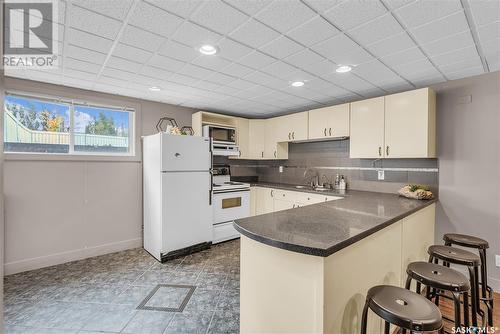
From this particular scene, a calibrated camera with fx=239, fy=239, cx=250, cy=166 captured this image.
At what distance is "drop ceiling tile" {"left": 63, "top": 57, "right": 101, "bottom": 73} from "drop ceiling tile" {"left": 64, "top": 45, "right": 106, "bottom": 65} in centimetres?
10

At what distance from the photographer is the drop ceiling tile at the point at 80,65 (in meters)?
2.30

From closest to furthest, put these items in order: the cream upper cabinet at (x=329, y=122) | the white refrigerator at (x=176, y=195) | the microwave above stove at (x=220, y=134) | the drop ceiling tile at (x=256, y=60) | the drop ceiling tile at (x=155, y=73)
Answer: the drop ceiling tile at (x=256, y=60) → the drop ceiling tile at (x=155, y=73) → the white refrigerator at (x=176, y=195) → the cream upper cabinet at (x=329, y=122) → the microwave above stove at (x=220, y=134)

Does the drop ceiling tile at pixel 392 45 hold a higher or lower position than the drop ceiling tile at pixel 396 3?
lower

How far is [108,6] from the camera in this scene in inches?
59.3

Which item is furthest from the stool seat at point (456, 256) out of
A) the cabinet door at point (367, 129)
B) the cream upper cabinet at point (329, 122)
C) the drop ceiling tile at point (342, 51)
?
the cream upper cabinet at point (329, 122)

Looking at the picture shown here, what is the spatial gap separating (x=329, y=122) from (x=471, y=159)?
5.51ft

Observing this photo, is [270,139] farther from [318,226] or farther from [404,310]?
[404,310]

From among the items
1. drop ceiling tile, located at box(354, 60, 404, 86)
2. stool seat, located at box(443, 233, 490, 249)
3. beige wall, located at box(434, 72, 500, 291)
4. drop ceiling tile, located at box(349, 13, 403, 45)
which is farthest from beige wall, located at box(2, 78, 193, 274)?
beige wall, located at box(434, 72, 500, 291)

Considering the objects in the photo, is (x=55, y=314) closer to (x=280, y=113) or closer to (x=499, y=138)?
(x=280, y=113)

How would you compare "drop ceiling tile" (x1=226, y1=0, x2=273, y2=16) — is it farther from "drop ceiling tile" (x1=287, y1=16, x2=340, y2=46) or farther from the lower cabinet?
the lower cabinet

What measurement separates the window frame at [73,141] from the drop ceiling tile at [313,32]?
9.09ft

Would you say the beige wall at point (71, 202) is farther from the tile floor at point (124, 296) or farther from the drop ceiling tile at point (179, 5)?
the drop ceiling tile at point (179, 5)

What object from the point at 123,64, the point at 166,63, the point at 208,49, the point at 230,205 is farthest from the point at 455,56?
the point at 230,205

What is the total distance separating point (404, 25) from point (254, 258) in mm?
1887
